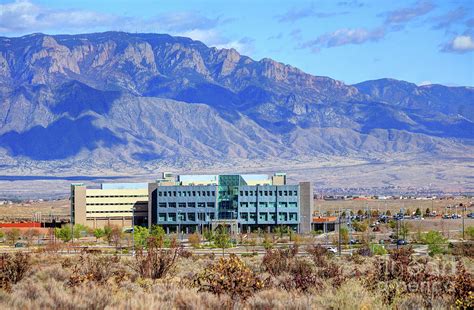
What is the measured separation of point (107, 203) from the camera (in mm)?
143375

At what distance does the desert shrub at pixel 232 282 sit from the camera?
82.3 feet

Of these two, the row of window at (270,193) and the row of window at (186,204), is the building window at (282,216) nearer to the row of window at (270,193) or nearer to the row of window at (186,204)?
the row of window at (270,193)

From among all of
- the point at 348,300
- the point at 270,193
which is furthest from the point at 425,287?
the point at 270,193

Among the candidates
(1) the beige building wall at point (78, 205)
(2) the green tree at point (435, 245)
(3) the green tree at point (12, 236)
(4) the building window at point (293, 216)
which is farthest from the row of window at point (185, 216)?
(2) the green tree at point (435, 245)

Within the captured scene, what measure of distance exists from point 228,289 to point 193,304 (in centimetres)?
276

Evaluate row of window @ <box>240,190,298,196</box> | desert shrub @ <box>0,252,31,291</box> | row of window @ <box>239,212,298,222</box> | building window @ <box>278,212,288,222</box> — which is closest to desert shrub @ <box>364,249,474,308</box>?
desert shrub @ <box>0,252,31,291</box>

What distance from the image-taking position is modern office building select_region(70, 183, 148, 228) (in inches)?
5512

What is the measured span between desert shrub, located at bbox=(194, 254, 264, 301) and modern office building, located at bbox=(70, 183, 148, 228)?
371 feet

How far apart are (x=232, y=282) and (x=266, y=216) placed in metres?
106

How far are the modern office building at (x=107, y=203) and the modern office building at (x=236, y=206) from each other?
916 centimetres

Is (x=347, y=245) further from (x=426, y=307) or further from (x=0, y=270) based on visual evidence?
(x=426, y=307)

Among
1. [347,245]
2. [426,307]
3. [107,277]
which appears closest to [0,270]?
[107,277]

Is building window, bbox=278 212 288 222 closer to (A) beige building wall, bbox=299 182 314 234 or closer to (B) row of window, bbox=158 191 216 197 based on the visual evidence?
(A) beige building wall, bbox=299 182 314 234

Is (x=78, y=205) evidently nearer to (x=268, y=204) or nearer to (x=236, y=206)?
(x=236, y=206)
